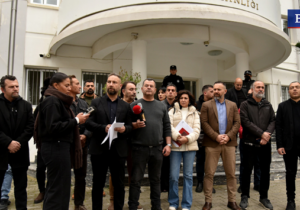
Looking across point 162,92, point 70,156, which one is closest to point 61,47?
point 162,92

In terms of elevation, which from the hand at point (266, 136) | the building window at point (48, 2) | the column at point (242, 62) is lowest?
the hand at point (266, 136)

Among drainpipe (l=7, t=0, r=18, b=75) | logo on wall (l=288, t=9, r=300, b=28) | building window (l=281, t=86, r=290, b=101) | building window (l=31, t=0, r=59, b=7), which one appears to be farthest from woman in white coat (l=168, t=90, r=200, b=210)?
building window (l=281, t=86, r=290, b=101)

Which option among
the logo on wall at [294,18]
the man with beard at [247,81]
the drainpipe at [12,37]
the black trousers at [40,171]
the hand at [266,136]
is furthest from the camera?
the drainpipe at [12,37]

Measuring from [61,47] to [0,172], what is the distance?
6811 millimetres

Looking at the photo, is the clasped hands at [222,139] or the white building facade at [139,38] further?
the white building facade at [139,38]

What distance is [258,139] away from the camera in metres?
4.43

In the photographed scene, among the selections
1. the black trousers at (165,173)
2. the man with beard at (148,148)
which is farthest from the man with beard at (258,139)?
the man with beard at (148,148)

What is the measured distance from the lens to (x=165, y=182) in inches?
201

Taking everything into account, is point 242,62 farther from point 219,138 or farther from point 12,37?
point 12,37

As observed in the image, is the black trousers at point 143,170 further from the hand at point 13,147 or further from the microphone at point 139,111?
the hand at point 13,147

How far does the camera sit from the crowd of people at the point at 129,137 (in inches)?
119

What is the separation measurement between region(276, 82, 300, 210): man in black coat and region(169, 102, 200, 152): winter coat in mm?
1427

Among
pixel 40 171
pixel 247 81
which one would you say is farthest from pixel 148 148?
pixel 247 81

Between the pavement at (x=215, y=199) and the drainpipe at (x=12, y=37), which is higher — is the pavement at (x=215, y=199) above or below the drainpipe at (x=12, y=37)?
below
